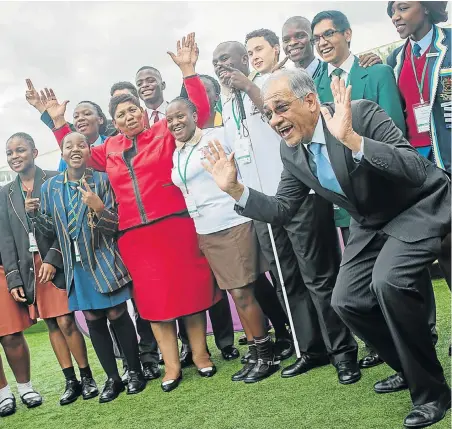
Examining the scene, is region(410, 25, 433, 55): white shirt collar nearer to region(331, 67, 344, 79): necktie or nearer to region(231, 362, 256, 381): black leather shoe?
region(331, 67, 344, 79): necktie

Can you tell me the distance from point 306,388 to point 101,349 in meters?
1.32

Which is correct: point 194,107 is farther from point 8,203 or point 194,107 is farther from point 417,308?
point 417,308

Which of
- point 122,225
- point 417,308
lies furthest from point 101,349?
point 417,308

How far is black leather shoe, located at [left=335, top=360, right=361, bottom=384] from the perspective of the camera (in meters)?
3.14

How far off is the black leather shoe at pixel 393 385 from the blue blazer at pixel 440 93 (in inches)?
38.2

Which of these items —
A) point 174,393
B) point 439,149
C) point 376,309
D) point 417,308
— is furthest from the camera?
point 174,393

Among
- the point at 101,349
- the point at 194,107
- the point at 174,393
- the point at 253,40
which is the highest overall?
the point at 253,40

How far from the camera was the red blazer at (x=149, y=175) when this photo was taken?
376 cm

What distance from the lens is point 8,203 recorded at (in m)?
4.18

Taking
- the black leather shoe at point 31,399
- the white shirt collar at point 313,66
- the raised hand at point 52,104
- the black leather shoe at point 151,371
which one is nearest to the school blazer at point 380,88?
the white shirt collar at point 313,66

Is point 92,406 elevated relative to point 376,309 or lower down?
lower down

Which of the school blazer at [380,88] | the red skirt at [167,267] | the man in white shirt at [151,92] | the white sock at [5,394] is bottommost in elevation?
the white sock at [5,394]

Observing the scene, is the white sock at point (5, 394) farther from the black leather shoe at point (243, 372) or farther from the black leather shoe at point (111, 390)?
the black leather shoe at point (243, 372)

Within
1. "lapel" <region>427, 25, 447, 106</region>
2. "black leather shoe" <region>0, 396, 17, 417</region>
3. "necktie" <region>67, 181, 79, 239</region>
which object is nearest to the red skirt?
"necktie" <region>67, 181, 79, 239</region>
